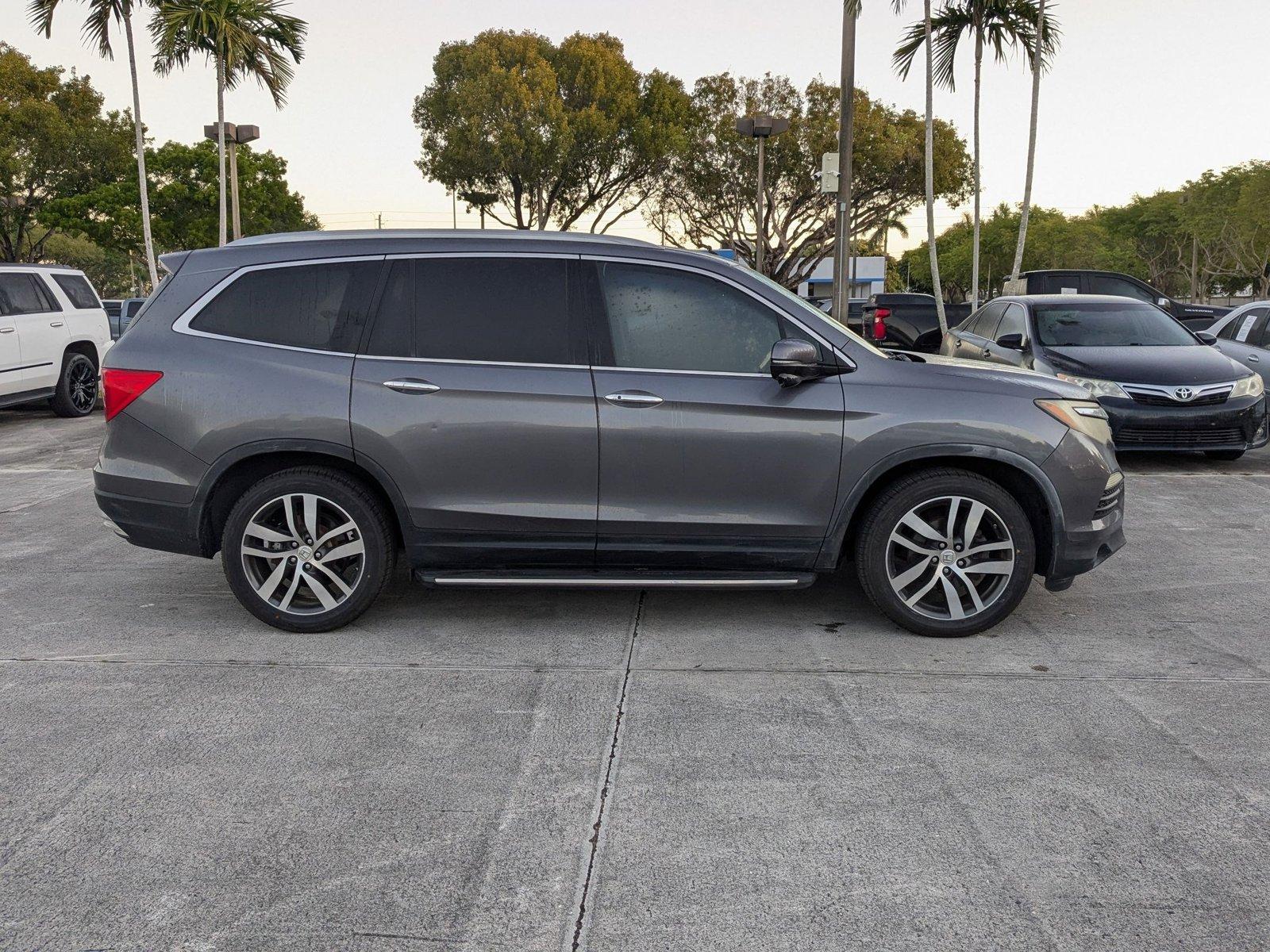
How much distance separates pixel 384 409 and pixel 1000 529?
2.74 metres

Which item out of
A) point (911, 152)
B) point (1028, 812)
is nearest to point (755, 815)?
point (1028, 812)

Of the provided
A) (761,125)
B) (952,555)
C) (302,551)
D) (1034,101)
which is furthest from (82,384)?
(1034,101)

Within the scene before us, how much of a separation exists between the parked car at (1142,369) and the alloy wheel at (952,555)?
14.0 feet

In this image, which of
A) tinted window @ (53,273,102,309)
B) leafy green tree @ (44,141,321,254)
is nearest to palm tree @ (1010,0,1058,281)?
tinted window @ (53,273,102,309)

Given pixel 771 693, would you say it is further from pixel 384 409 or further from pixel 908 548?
pixel 384 409

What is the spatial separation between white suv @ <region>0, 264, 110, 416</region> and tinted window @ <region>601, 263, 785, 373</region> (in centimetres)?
1023

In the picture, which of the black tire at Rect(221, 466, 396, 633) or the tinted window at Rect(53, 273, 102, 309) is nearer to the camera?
the black tire at Rect(221, 466, 396, 633)

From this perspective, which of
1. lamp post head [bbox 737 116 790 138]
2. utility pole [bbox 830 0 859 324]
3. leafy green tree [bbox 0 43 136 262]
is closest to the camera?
utility pole [bbox 830 0 859 324]

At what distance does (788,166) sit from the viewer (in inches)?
1596

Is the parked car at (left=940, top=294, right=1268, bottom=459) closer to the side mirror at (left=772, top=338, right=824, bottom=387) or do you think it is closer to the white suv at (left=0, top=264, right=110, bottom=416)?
the side mirror at (left=772, top=338, right=824, bottom=387)

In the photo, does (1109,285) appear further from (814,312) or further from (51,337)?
(51,337)

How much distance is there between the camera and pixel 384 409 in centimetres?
491

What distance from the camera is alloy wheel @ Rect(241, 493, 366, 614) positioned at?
496cm

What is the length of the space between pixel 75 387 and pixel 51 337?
868mm
